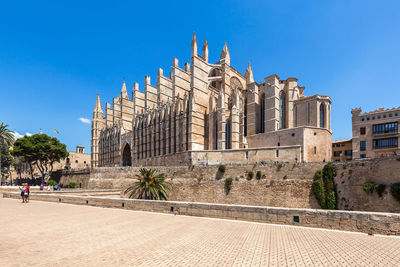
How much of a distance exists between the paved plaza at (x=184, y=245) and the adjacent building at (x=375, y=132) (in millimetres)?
30858


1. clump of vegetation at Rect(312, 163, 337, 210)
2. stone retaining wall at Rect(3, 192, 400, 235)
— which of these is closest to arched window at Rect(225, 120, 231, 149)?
clump of vegetation at Rect(312, 163, 337, 210)

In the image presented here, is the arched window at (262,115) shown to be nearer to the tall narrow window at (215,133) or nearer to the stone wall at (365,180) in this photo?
the tall narrow window at (215,133)

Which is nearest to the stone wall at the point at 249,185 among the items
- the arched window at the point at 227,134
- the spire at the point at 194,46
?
the arched window at the point at 227,134

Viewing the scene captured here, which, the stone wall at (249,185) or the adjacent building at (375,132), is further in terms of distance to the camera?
the adjacent building at (375,132)

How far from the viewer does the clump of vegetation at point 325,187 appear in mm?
18094

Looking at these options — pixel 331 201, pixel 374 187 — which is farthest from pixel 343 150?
pixel 374 187

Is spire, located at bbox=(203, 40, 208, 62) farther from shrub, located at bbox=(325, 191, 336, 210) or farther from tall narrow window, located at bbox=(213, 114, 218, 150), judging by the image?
shrub, located at bbox=(325, 191, 336, 210)

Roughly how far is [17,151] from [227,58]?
40.6 meters

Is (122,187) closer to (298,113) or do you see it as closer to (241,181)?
(241,181)

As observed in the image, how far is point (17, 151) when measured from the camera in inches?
1560

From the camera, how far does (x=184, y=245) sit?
5.69 metres

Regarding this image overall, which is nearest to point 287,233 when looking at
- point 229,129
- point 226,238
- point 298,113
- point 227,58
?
point 226,238

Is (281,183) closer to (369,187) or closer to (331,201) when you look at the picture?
(331,201)

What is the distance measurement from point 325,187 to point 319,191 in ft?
2.19
